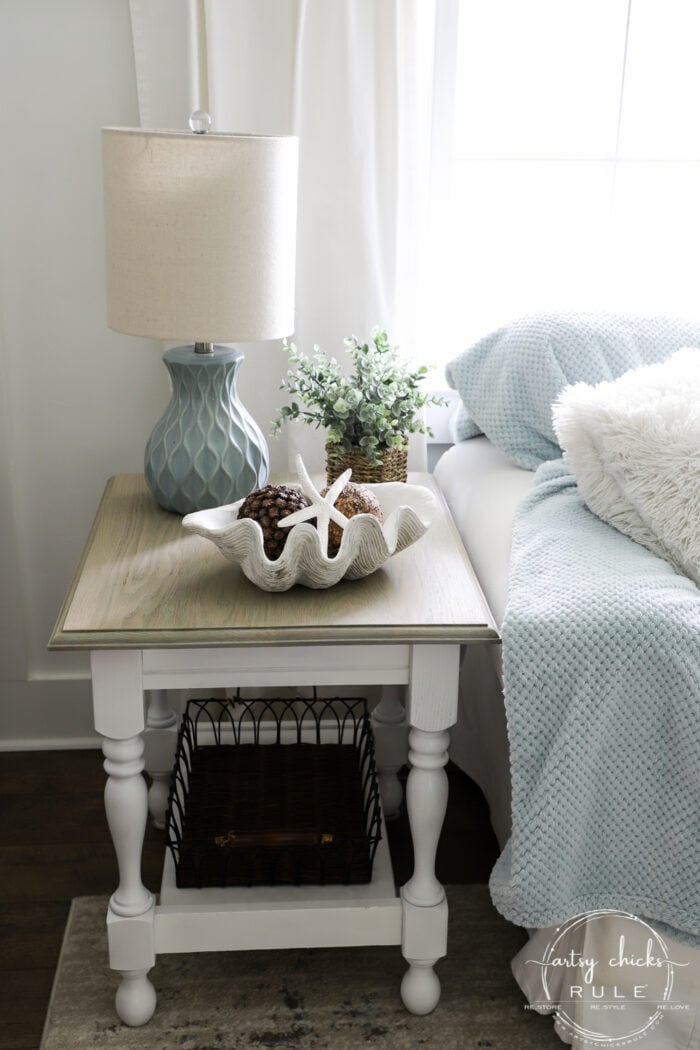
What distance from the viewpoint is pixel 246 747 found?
1.68 metres

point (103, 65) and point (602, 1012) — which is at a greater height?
point (103, 65)

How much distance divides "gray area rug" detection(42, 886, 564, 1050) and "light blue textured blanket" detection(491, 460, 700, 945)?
12.2 inches

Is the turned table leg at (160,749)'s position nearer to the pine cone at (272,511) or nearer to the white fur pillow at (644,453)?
the pine cone at (272,511)

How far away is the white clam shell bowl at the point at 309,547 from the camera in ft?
4.17

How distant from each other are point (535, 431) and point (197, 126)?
682mm

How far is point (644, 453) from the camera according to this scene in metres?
1.38

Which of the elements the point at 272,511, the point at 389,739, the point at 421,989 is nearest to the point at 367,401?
the point at 272,511

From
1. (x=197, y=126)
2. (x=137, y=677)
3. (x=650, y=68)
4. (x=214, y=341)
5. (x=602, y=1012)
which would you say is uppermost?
(x=650, y=68)

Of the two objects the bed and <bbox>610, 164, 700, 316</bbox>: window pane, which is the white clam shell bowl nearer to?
the bed

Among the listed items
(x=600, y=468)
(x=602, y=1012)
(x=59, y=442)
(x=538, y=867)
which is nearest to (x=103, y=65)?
(x=59, y=442)

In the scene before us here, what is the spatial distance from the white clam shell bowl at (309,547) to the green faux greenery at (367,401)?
25 cm

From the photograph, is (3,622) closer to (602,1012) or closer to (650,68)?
(602,1012)

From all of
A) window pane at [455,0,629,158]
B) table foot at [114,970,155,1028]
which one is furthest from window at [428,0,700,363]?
table foot at [114,970,155,1028]

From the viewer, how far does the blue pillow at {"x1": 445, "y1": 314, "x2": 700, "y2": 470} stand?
65.1 inches
